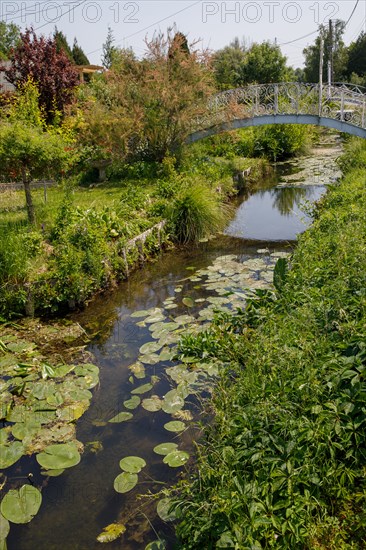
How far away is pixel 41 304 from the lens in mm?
6637

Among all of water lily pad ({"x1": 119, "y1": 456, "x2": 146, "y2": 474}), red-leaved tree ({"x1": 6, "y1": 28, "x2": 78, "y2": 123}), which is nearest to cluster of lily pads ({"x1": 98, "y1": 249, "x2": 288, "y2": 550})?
water lily pad ({"x1": 119, "y1": 456, "x2": 146, "y2": 474})

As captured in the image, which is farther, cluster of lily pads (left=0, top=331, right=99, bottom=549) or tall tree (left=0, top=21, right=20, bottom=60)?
tall tree (left=0, top=21, right=20, bottom=60)

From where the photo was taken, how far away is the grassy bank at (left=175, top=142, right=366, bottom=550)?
8.27 ft

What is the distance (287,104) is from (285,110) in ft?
1.07

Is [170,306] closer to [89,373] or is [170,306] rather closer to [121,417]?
[89,373]

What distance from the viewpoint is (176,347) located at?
559 cm

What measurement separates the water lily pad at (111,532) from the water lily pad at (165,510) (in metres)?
0.29

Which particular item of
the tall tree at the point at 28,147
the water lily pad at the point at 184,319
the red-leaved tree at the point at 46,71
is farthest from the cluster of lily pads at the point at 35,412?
the red-leaved tree at the point at 46,71

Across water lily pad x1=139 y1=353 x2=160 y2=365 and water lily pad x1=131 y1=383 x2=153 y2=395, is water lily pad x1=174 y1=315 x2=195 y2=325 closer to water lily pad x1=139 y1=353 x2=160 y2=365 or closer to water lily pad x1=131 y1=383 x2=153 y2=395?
water lily pad x1=139 y1=353 x2=160 y2=365

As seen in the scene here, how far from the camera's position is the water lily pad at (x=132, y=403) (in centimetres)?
465

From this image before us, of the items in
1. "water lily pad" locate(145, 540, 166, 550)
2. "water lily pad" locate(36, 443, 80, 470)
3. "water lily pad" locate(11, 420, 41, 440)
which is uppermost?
"water lily pad" locate(11, 420, 41, 440)

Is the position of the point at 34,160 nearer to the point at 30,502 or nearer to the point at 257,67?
the point at 30,502

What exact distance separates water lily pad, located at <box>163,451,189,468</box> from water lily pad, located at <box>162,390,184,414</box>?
598mm

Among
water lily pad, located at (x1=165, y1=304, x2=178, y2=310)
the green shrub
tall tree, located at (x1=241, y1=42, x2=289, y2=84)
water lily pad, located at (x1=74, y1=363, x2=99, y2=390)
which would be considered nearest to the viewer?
water lily pad, located at (x1=74, y1=363, x2=99, y2=390)
